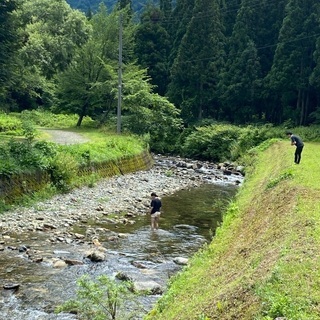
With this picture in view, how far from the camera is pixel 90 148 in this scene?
26.9 meters

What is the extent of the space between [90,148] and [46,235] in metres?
11.9

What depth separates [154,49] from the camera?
196 ft

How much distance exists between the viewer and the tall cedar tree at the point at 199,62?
5109cm

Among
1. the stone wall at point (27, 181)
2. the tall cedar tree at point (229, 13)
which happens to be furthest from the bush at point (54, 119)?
the tall cedar tree at point (229, 13)

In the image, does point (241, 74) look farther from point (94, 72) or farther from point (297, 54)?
point (94, 72)

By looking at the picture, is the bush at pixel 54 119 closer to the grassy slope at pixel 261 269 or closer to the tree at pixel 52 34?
the tree at pixel 52 34

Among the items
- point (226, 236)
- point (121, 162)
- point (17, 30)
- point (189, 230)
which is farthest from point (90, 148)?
point (226, 236)

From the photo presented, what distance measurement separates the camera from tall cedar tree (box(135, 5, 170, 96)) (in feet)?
192

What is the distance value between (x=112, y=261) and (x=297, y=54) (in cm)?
3881

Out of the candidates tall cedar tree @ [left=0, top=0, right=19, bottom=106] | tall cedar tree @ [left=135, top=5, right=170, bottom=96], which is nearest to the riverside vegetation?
tall cedar tree @ [left=0, top=0, right=19, bottom=106]

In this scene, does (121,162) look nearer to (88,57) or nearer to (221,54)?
(88,57)

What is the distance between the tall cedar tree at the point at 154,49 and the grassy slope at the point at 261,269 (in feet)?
149

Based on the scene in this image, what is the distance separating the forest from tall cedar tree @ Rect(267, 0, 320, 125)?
10 centimetres

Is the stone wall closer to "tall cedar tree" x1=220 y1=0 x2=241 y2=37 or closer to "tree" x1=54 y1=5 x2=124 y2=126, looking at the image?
"tree" x1=54 y1=5 x2=124 y2=126
